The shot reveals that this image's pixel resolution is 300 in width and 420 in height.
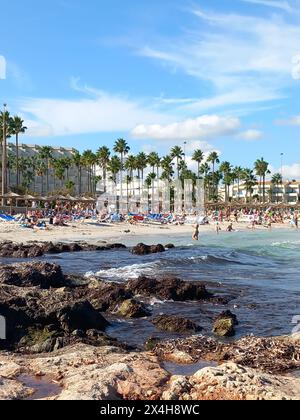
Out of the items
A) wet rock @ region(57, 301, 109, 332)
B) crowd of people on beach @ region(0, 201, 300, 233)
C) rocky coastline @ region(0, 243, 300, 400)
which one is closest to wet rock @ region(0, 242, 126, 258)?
crowd of people on beach @ region(0, 201, 300, 233)

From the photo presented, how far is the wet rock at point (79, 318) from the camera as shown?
976cm

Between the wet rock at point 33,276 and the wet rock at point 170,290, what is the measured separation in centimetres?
238

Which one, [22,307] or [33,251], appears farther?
[33,251]

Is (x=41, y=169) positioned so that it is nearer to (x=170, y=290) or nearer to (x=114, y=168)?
(x=114, y=168)

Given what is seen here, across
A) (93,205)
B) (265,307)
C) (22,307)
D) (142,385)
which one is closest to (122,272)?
(265,307)

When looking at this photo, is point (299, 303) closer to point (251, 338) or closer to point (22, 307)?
point (251, 338)

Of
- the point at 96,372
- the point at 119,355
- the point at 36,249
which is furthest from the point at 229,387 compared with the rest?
the point at 36,249

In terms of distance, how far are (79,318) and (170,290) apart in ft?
16.0

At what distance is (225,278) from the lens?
63.0 ft
